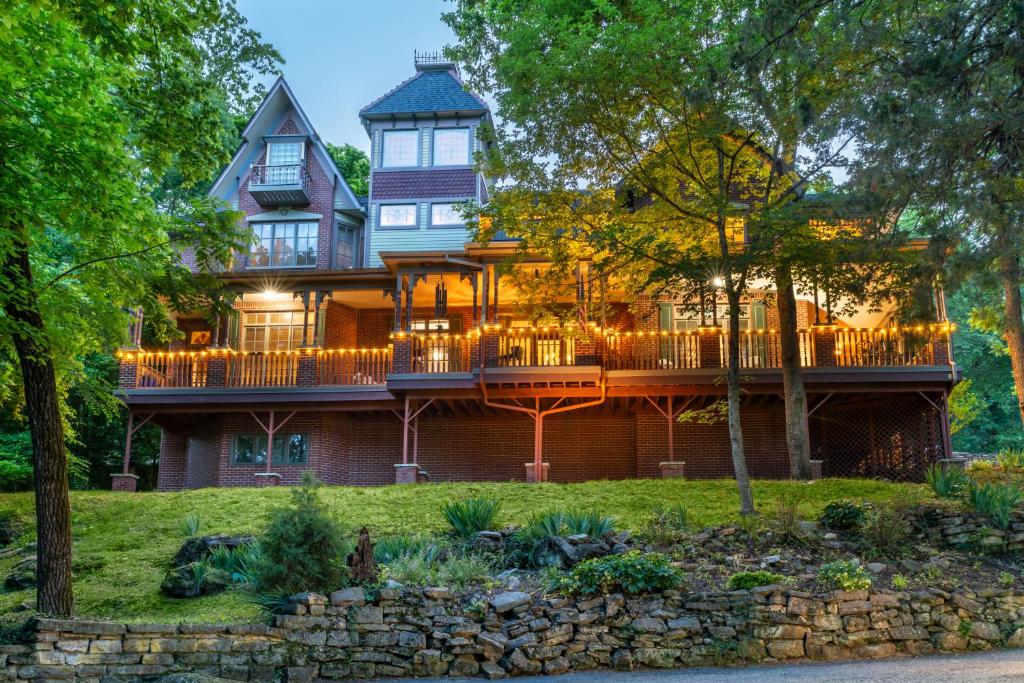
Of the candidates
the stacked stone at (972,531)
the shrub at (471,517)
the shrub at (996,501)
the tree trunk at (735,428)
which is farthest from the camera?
the tree trunk at (735,428)

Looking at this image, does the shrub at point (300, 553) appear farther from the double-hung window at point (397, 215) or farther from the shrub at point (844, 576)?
the double-hung window at point (397, 215)

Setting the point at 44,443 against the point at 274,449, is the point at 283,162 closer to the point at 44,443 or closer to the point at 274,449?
the point at 274,449

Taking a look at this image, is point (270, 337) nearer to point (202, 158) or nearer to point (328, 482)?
point (328, 482)

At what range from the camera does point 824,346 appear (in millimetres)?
22297

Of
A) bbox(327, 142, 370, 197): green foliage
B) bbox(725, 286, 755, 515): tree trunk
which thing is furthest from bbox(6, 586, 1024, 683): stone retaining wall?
bbox(327, 142, 370, 197): green foliage

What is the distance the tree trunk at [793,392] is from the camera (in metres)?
19.9

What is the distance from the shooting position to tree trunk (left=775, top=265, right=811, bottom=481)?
1994 centimetres

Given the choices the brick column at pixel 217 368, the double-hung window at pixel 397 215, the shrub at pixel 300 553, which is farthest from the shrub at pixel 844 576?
the double-hung window at pixel 397 215

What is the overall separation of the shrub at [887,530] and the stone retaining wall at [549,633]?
1712mm

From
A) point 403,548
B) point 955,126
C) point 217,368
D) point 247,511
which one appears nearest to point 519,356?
point 247,511

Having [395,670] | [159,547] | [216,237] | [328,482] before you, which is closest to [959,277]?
[395,670]

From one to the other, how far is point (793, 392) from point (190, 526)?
39.5ft

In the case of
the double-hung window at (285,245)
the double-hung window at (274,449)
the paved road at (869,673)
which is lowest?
the paved road at (869,673)

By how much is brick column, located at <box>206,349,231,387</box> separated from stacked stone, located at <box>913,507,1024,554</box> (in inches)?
654
